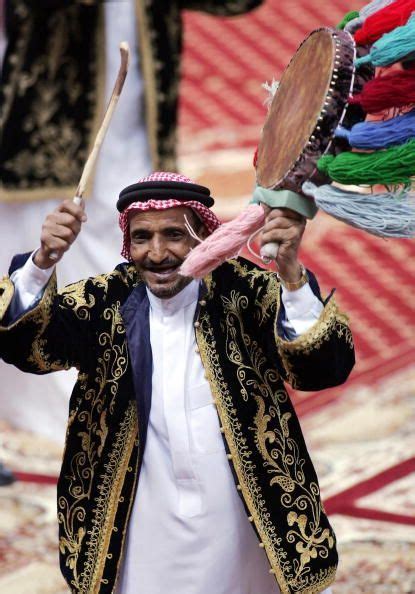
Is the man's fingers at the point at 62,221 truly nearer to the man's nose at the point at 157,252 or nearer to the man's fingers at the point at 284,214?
the man's nose at the point at 157,252

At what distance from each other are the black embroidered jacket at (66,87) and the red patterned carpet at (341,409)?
1105 mm

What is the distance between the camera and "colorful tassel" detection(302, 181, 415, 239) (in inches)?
117

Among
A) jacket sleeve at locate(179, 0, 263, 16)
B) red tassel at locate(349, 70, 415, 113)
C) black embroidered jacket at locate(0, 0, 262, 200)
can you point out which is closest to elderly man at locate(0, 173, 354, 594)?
red tassel at locate(349, 70, 415, 113)

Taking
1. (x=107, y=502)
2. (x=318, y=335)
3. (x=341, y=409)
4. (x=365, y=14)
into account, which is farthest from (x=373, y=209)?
(x=341, y=409)

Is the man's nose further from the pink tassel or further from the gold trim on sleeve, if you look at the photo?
the gold trim on sleeve

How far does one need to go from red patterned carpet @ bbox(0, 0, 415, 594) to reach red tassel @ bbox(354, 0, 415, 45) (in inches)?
81.0

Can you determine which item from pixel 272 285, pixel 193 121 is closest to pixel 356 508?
pixel 272 285

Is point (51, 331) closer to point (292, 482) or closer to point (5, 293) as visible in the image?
point (5, 293)

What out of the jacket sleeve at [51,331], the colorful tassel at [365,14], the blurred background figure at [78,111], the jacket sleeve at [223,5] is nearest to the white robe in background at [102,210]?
the blurred background figure at [78,111]

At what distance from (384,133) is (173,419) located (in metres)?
0.84

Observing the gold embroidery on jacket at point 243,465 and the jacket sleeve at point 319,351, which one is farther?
the gold embroidery on jacket at point 243,465

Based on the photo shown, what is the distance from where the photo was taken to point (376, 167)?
2953 mm

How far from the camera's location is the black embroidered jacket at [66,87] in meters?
5.47

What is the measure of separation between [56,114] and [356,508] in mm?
1867
